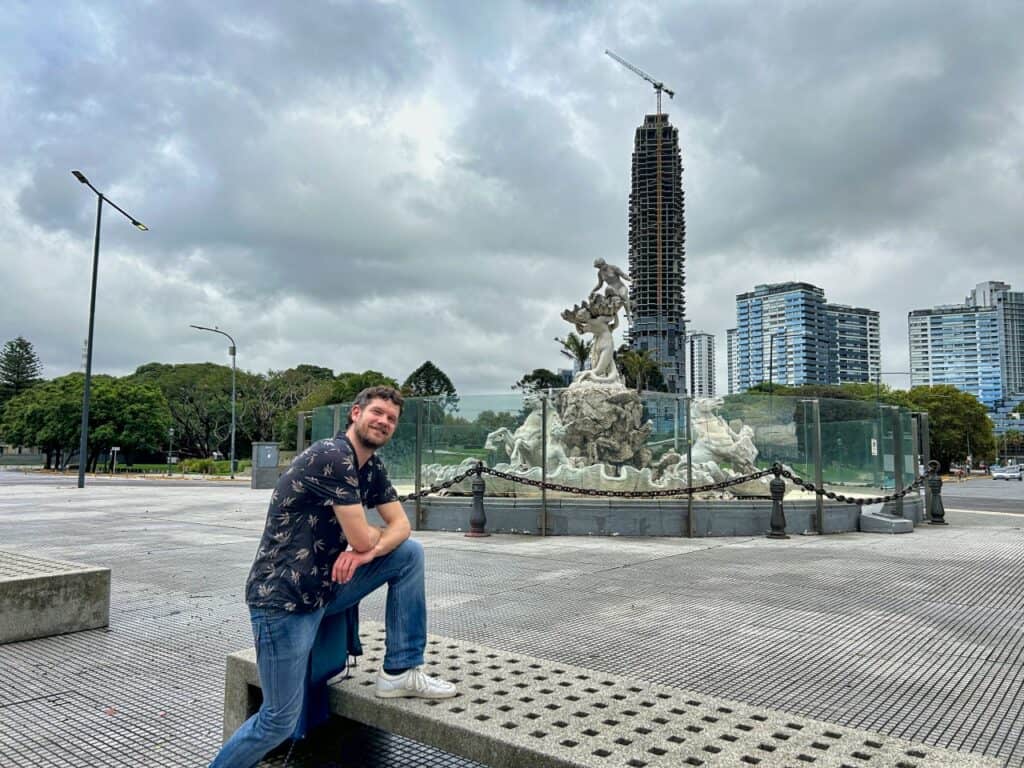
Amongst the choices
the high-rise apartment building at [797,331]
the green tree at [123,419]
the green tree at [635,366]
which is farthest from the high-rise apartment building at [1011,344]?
the green tree at [123,419]

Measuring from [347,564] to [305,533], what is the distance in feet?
0.70

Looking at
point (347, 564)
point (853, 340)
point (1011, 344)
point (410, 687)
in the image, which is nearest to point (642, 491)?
point (410, 687)

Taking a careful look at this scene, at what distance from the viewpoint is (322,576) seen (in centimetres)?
296

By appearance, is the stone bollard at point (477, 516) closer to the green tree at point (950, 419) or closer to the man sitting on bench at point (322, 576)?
the man sitting on bench at point (322, 576)

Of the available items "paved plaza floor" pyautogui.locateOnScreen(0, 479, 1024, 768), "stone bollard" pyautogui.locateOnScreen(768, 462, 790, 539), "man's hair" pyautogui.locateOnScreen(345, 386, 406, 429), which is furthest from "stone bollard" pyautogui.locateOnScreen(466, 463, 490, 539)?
"man's hair" pyautogui.locateOnScreen(345, 386, 406, 429)

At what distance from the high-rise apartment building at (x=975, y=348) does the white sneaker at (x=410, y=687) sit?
576ft

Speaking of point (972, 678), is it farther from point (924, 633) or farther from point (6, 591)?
point (6, 591)

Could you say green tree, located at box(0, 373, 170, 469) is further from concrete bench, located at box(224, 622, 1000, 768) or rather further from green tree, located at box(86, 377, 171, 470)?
concrete bench, located at box(224, 622, 1000, 768)

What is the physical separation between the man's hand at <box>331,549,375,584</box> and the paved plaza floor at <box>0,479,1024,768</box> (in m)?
1.00

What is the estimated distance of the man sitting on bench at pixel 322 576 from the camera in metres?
2.87

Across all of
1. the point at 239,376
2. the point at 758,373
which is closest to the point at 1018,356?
the point at 758,373

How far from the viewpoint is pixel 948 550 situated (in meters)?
10.9

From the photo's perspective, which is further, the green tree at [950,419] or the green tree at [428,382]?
the green tree at [428,382]

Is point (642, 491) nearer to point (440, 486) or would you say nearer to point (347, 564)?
point (440, 486)
